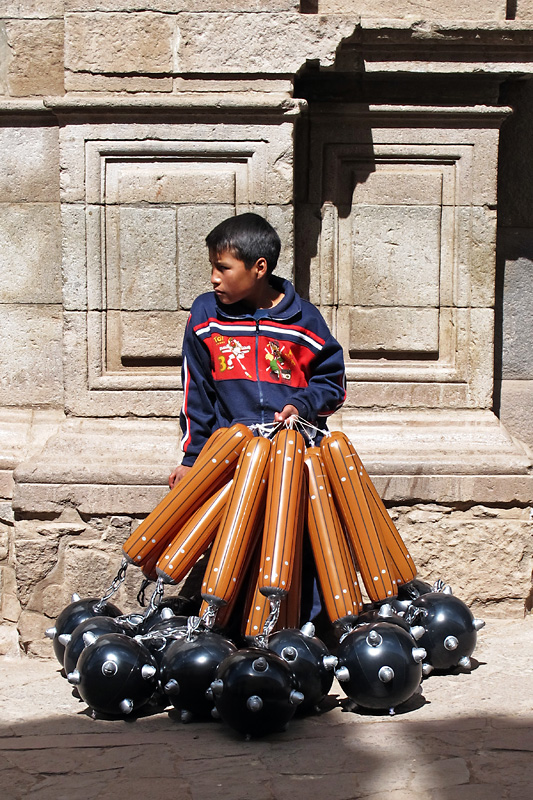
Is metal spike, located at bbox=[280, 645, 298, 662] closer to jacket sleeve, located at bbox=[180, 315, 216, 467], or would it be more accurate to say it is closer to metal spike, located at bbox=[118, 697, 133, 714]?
metal spike, located at bbox=[118, 697, 133, 714]

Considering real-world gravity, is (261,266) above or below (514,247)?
below

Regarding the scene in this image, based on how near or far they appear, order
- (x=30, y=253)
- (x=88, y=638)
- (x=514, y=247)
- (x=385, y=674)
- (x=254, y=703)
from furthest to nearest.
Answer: (x=514, y=247)
(x=30, y=253)
(x=88, y=638)
(x=385, y=674)
(x=254, y=703)

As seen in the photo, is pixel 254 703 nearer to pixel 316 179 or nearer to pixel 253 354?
pixel 253 354

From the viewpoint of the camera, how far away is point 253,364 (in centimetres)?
378

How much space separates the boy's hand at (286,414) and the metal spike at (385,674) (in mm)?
1005

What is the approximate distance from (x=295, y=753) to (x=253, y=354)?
1.55 m

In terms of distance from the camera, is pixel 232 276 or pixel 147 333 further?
pixel 147 333

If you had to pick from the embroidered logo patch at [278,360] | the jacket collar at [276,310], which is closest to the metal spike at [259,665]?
the embroidered logo patch at [278,360]

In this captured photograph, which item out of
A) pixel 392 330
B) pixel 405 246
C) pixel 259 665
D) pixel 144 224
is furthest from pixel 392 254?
pixel 259 665

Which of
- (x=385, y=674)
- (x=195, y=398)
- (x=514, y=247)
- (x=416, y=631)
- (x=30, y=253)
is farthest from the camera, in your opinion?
(x=514, y=247)

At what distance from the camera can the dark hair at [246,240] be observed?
3.67 metres

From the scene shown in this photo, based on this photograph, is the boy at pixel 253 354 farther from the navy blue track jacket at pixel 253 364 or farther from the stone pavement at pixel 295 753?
the stone pavement at pixel 295 753

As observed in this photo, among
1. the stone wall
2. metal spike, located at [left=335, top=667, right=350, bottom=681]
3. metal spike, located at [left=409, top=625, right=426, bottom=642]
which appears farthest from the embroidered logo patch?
metal spike, located at [left=335, top=667, right=350, bottom=681]

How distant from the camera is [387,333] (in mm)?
4629
